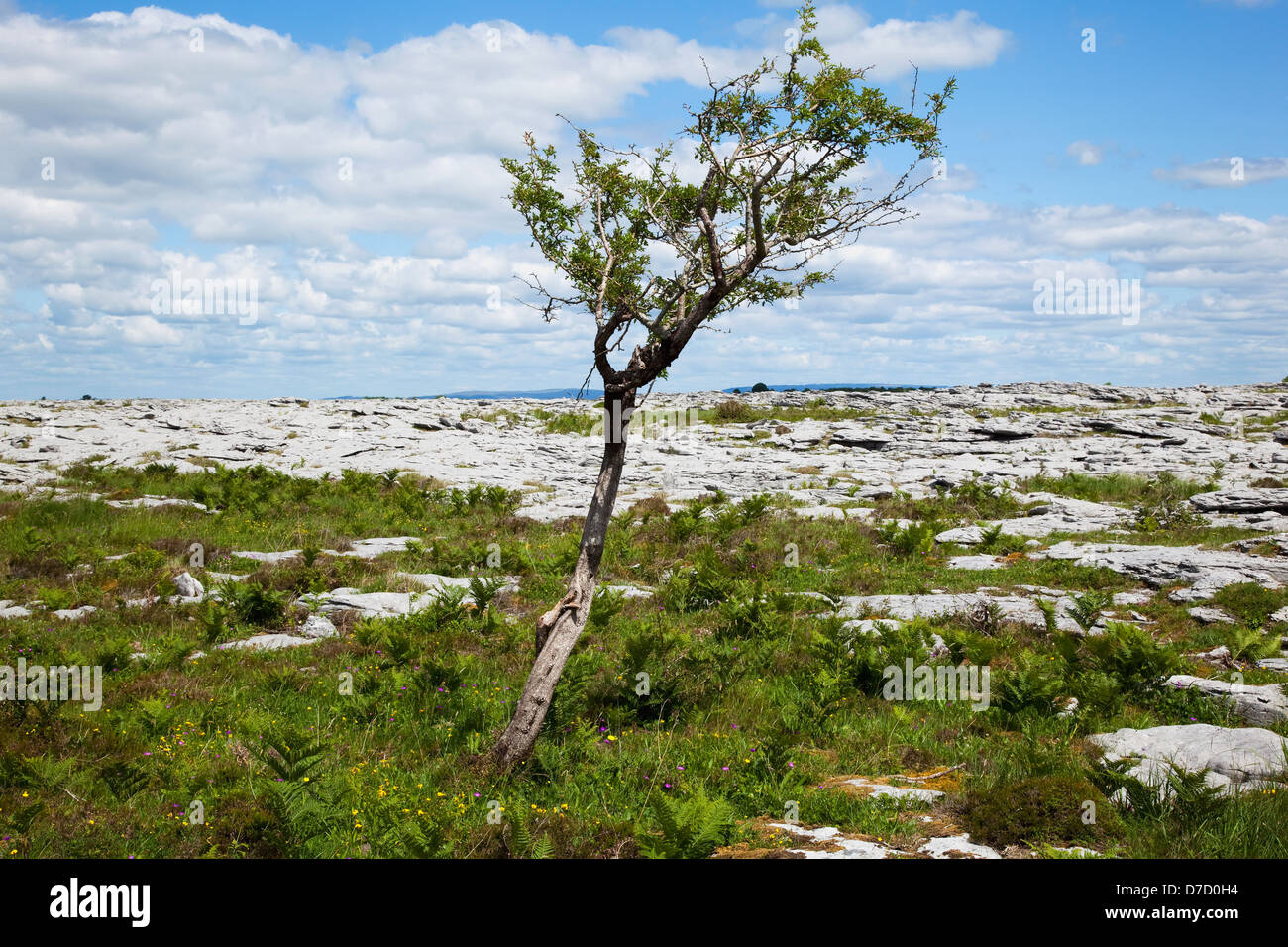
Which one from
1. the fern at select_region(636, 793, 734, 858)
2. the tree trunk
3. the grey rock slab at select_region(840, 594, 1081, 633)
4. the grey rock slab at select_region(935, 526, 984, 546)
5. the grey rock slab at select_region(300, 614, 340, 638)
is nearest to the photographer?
the fern at select_region(636, 793, 734, 858)

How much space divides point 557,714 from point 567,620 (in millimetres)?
1332

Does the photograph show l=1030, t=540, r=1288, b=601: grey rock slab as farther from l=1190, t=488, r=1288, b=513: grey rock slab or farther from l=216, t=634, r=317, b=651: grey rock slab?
l=216, t=634, r=317, b=651: grey rock slab

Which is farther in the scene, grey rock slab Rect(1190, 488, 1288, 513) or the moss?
grey rock slab Rect(1190, 488, 1288, 513)

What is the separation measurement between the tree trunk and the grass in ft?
1.02

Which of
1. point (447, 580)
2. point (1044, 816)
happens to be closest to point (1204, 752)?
point (1044, 816)

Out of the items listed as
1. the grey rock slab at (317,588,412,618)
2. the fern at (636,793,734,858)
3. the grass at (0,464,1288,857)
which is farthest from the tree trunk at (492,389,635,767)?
the grey rock slab at (317,588,412,618)

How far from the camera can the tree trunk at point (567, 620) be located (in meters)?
7.27

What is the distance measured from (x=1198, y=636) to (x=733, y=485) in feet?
51.4

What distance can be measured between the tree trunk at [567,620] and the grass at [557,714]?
0.31 m

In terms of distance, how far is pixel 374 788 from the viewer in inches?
264

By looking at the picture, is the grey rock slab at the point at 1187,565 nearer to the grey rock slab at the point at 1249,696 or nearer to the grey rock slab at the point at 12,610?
the grey rock slab at the point at 1249,696

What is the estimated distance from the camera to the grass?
18.9 ft

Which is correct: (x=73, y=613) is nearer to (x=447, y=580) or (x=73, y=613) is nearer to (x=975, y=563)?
(x=447, y=580)
